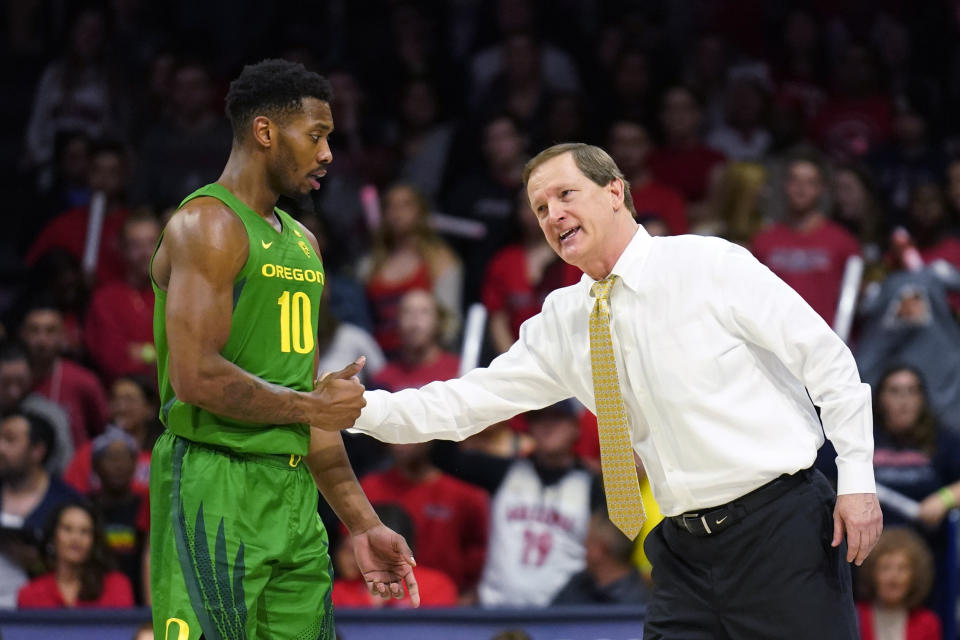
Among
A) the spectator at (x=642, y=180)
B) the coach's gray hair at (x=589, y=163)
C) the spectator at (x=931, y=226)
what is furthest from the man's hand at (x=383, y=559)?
the spectator at (x=931, y=226)

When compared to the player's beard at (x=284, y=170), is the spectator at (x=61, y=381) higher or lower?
higher

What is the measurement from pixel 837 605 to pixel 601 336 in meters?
0.93

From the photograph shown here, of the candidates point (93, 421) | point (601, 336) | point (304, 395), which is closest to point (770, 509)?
point (601, 336)

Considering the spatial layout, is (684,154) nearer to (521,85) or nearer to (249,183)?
(521,85)

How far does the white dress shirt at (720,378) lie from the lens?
3664 millimetres

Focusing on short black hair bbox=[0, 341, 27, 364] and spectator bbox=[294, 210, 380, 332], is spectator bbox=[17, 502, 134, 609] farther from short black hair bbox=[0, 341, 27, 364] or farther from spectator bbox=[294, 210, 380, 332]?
spectator bbox=[294, 210, 380, 332]

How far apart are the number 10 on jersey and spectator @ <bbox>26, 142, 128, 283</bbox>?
491cm

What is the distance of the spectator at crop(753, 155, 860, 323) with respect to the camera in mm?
7469

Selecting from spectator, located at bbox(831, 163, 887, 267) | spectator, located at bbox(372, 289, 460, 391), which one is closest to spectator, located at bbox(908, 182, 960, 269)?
spectator, located at bbox(831, 163, 887, 267)

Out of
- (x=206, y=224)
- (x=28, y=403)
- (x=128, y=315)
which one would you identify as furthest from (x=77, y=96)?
(x=206, y=224)

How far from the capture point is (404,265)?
7.93m

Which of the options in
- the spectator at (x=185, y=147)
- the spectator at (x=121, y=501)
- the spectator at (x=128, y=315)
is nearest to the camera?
the spectator at (x=121, y=501)

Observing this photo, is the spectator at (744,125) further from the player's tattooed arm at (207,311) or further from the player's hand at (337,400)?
the player's tattooed arm at (207,311)

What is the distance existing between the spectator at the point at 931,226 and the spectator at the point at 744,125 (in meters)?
1.31
